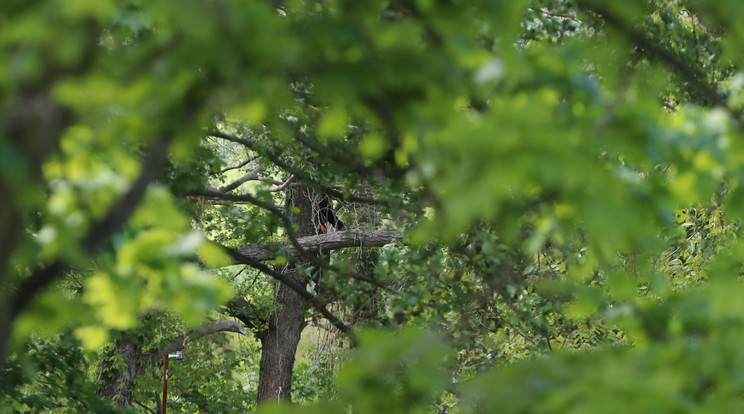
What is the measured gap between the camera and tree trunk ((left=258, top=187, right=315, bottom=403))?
11.4m

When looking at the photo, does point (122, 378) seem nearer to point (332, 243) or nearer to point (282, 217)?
point (332, 243)

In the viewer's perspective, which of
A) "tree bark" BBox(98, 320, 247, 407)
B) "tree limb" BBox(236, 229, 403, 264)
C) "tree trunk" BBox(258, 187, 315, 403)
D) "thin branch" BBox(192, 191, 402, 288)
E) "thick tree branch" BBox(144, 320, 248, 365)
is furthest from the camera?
"thick tree branch" BBox(144, 320, 248, 365)

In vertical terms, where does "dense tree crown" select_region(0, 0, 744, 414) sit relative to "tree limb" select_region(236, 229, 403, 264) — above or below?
below

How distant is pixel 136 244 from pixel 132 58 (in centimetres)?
49

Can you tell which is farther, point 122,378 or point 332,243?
point 122,378

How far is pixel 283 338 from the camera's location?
11.8 metres

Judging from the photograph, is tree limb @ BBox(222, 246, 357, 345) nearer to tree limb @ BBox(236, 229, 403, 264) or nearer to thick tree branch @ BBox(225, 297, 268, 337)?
tree limb @ BBox(236, 229, 403, 264)

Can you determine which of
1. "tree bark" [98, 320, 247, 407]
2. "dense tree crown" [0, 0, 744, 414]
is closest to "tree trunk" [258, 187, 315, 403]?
"tree bark" [98, 320, 247, 407]

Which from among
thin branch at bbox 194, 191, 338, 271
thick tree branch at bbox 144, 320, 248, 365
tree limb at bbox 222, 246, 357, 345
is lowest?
tree limb at bbox 222, 246, 357, 345

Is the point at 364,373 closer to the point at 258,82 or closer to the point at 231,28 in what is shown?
the point at 258,82

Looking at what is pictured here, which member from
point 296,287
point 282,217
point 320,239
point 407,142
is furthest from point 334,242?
point 407,142

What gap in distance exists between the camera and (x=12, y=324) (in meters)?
1.92

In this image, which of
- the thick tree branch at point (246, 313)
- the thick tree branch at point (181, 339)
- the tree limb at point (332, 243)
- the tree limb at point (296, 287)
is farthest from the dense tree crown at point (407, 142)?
the thick tree branch at point (181, 339)

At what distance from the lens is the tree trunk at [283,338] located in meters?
11.4
